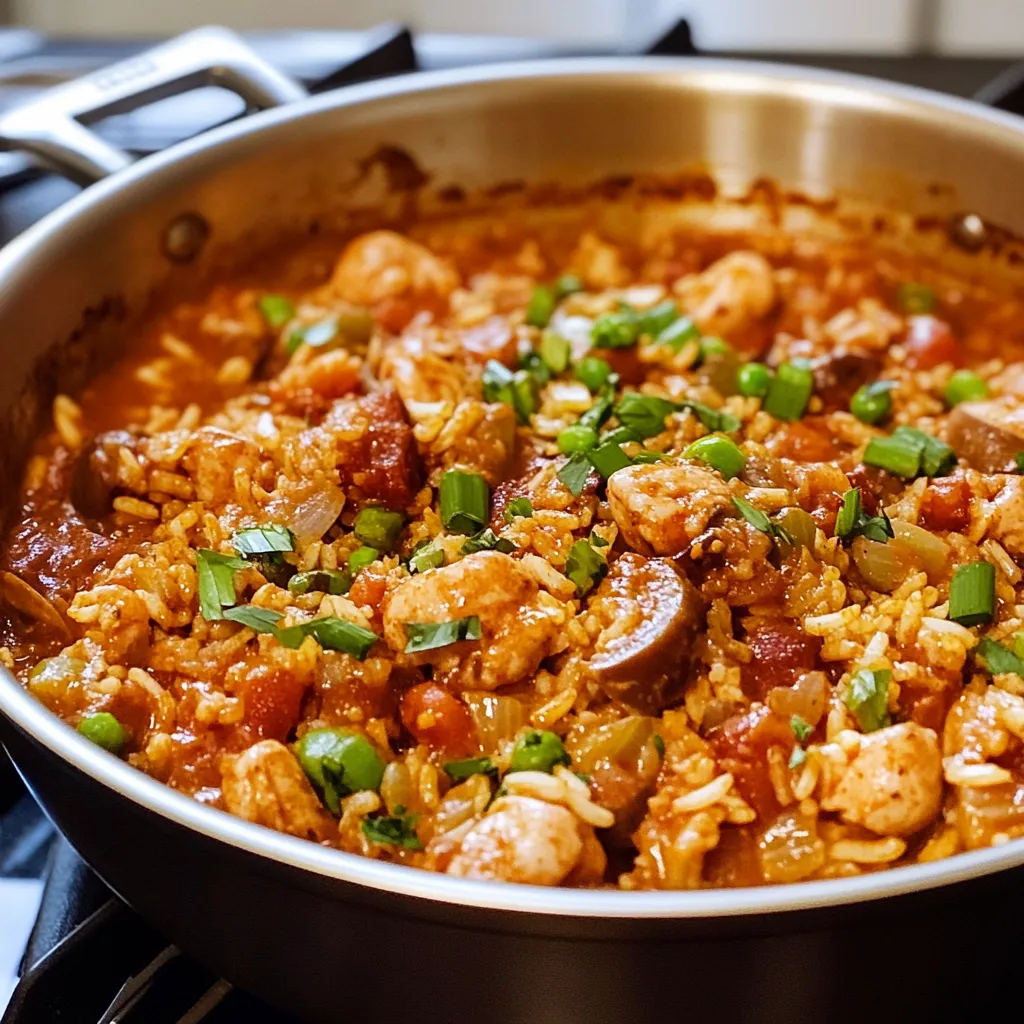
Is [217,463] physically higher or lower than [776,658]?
higher

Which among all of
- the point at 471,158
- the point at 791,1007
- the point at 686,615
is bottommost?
the point at 791,1007

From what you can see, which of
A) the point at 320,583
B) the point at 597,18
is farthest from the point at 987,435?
the point at 597,18

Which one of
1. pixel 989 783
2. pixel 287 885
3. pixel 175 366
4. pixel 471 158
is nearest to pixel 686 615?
pixel 989 783

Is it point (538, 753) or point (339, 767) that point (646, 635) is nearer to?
→ point (538, 753)

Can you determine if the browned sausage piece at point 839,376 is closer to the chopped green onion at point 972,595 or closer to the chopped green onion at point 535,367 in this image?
the chopped green onion at point 535,367

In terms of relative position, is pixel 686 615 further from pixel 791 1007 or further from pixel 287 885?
pixel 287 885

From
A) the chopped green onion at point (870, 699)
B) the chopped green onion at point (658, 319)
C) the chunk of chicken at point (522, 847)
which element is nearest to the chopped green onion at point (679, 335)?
the chopped green onion at point (658, 319)
